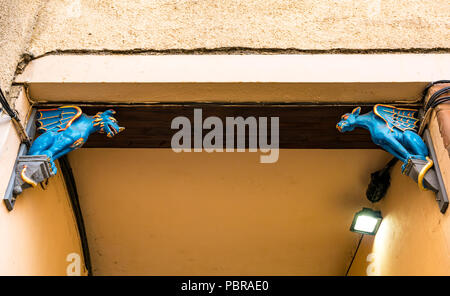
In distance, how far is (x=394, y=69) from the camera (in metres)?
2.93

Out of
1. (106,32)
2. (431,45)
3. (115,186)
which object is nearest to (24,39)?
(106,32)

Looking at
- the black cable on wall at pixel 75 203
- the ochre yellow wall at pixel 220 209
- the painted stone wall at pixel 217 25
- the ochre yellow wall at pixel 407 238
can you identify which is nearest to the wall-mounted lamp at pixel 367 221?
the ochre yellow wall at pixel 407 238

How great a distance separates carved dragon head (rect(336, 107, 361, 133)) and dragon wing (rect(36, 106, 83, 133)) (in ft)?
4.69

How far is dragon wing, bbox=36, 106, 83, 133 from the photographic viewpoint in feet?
9.43

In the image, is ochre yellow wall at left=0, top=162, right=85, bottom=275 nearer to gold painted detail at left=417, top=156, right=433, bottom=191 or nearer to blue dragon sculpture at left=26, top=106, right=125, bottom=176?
blue dragon sculpture at left=26, top=106, right=125, bottom=176

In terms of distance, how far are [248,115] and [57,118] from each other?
107cm

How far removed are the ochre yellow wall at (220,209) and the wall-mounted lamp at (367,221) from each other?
6.4 inches

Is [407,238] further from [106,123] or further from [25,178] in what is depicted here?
[25,178]

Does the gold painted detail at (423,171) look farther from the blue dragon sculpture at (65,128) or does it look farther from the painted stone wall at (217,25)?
the blue dragon sculpture at (65,128)

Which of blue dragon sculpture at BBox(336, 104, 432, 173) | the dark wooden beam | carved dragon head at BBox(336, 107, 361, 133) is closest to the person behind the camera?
blue dragon sculpture at BBox(336, 104, 432, 173)

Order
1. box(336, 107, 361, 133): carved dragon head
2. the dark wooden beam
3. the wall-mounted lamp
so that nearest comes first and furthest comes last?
box(336, 107, 361, 133): carved dragon head
the dark wooden beam
the wall-mounted lamp

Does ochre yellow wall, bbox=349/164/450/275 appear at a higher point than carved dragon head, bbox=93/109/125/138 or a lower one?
lower

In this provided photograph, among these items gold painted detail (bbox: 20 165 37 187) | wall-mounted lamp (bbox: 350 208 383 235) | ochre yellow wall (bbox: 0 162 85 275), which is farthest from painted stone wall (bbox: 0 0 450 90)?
wall-mounted lamp (bbox: 350 208 383 235)

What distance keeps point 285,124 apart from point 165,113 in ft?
2.31
